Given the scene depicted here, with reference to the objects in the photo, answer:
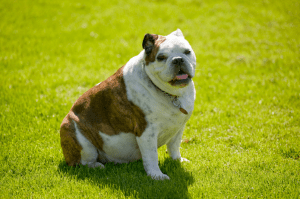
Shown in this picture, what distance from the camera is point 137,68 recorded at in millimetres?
4145

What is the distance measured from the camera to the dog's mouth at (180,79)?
369 centimetres

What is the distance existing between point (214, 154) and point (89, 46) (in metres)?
6.87

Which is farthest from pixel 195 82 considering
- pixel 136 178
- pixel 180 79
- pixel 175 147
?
pixel 180 79

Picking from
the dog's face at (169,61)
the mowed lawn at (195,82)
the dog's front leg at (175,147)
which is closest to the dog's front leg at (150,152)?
the mowed lawn at (195,82)

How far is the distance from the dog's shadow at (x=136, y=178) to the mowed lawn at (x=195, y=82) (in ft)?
0.05

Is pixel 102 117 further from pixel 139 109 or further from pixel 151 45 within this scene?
pixel 151 45

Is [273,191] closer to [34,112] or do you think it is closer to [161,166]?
[161,166]

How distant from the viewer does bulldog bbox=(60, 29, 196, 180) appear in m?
3.75

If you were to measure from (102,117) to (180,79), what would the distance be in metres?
1.34

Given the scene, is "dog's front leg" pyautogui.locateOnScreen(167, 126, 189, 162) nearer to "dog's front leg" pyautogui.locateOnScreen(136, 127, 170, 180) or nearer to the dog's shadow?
the dog's shadow

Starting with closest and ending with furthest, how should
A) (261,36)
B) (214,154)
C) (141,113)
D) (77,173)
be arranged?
(141,113), (77,173), (214,154), (261,36)

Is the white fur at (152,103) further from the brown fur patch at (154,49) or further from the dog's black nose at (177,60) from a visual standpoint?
the dog's black nose at (177,60)

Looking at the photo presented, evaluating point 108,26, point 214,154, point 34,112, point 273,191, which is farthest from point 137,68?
point 108,26

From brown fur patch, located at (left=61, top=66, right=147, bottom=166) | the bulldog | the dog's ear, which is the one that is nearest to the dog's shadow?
the bulldog
